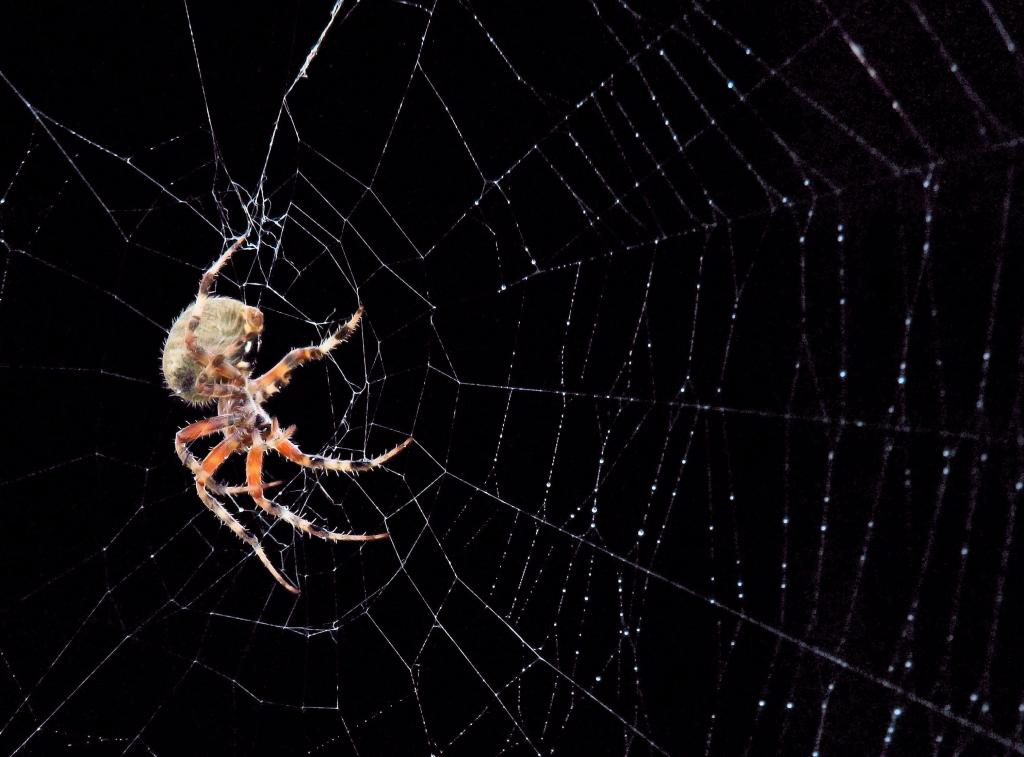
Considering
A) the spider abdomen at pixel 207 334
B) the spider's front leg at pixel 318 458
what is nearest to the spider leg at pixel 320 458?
the spider's front leg at pixel 318 458

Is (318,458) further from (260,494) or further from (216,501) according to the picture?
(216,501)

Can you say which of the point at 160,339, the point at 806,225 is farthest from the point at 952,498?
the point at 160,339

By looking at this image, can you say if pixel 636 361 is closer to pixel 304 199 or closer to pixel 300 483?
pixel 304 199

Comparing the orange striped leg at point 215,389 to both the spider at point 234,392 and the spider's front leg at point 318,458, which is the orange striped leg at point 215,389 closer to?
the spider at point 234,392

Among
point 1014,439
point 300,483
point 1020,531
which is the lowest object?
point 300,483

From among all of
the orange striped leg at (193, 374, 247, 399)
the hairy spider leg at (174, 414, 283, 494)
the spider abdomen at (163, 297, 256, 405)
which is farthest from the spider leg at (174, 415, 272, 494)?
the spider abdomen at (163, 297, 256, 405)

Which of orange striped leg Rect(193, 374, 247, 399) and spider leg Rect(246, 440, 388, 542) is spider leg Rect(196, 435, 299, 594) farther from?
orange striped leg Rect(193, 374, 247, 399)

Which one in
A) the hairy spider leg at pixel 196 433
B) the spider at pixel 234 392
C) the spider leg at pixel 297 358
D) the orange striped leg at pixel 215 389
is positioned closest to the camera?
the spider leg at pixel 297 358

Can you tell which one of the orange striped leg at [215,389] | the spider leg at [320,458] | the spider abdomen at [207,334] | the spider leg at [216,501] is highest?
the spider abdomen at [207,334]
